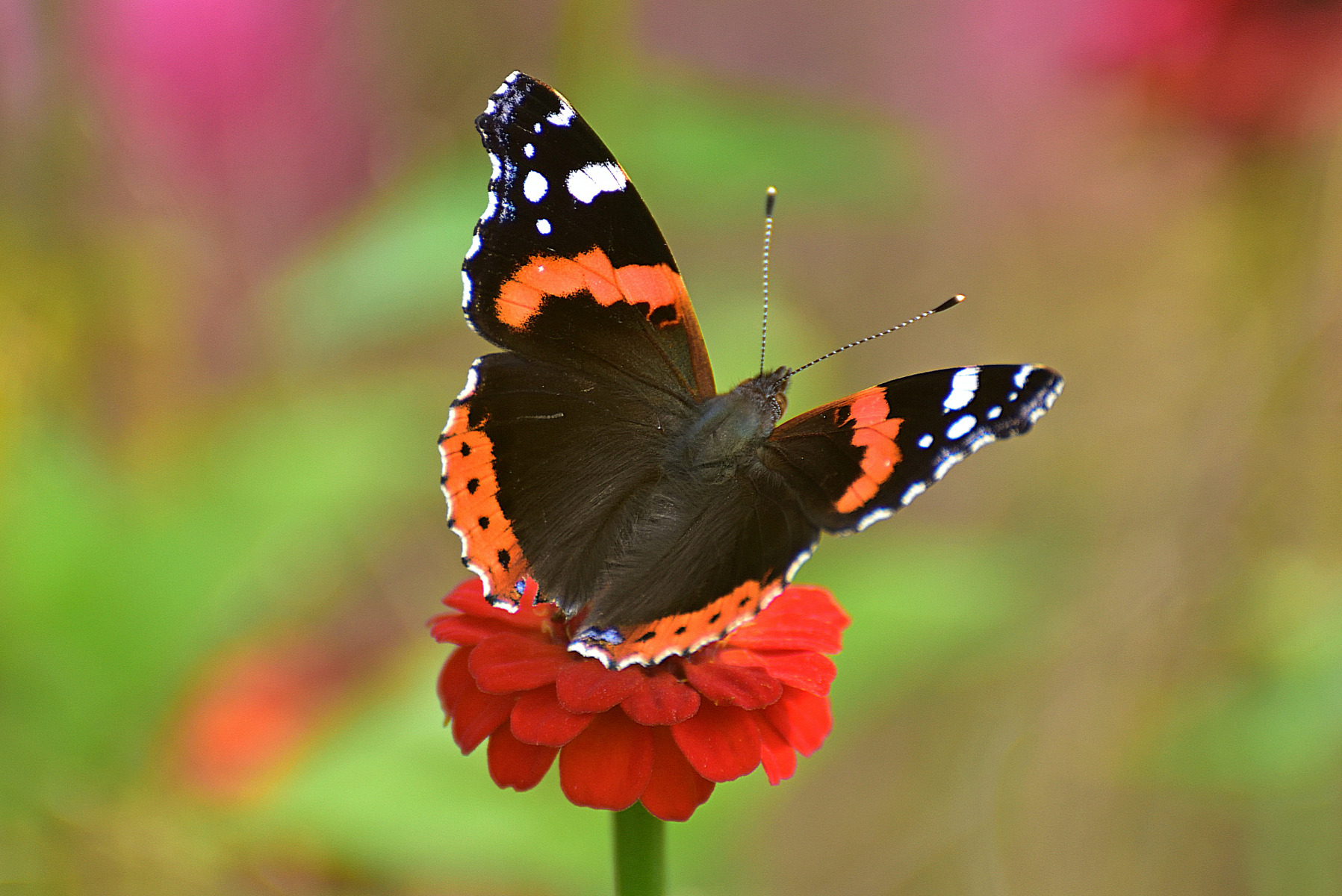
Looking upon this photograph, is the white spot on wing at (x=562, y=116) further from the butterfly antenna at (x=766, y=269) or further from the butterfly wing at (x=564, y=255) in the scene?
the butterfly antenna at (x=766, y=269)

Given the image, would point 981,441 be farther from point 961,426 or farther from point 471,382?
point 471,382

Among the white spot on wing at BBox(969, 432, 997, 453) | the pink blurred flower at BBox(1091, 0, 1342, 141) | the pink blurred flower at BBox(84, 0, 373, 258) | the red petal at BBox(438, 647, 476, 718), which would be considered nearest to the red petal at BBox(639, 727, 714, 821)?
the red petal at BBox(438, 647, 476, 718)

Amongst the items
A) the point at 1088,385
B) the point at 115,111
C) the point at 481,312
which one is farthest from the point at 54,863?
the point at 1088,385

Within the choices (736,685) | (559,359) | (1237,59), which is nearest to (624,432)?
(559,359)

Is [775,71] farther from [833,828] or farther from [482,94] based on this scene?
[833,828]

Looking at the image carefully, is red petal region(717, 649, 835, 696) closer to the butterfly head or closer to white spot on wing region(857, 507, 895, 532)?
white spot on wing region(857, 507, 895, 532)

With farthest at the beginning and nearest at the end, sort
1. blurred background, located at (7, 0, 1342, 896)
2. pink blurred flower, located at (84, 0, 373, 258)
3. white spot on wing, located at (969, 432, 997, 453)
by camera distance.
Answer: pink blurred flower, located at (84, 0, 373, 258) → blurred background, located at (7, 0, 1342, 896) → white spot on wing, located at (969, 432, 997, 453)
